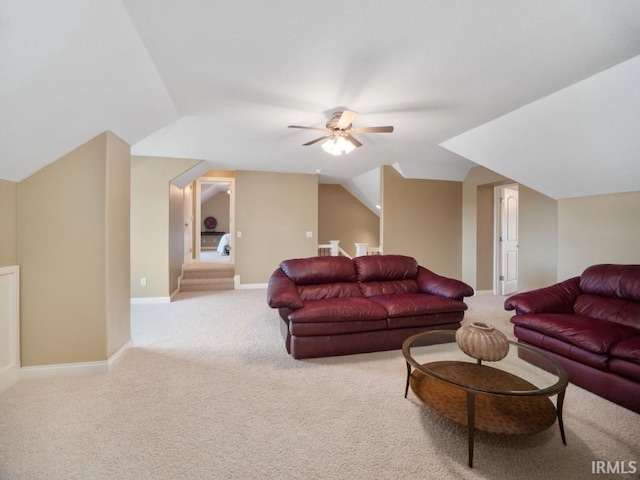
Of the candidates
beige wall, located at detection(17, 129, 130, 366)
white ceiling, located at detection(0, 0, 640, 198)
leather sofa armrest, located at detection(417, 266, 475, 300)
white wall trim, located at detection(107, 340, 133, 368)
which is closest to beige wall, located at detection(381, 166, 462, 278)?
leather sofa armrest, located at detection(417, 266, 475, 300)

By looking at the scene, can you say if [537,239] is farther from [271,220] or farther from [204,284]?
[204,284]

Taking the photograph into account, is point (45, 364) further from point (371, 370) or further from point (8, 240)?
point (371, 370)

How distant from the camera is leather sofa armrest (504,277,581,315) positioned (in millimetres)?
2693

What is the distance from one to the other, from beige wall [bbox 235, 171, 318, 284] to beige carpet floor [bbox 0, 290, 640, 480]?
3381mm

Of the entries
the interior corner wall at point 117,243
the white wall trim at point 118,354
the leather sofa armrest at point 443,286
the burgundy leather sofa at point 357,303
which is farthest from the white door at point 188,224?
the leather sofa armrest at point 443,286

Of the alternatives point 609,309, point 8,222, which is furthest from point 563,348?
point 8,222

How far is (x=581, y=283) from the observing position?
9.73 ft

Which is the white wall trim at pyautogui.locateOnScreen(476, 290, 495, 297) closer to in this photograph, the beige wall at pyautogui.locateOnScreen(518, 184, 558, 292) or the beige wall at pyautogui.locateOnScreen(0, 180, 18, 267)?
the beige wall at pyautogui.locateOnScreen(518, 184, 558, 292)

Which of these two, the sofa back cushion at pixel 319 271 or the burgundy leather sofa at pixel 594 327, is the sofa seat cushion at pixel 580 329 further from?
the sofa back cushion at pixel 319 271

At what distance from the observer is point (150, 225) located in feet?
15.9

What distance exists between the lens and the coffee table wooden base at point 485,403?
4.92 feet

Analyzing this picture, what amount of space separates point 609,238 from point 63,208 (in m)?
5.92

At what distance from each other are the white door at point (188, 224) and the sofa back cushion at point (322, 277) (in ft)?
13.1

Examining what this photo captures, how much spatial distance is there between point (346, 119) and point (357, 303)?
1866 millimetres
